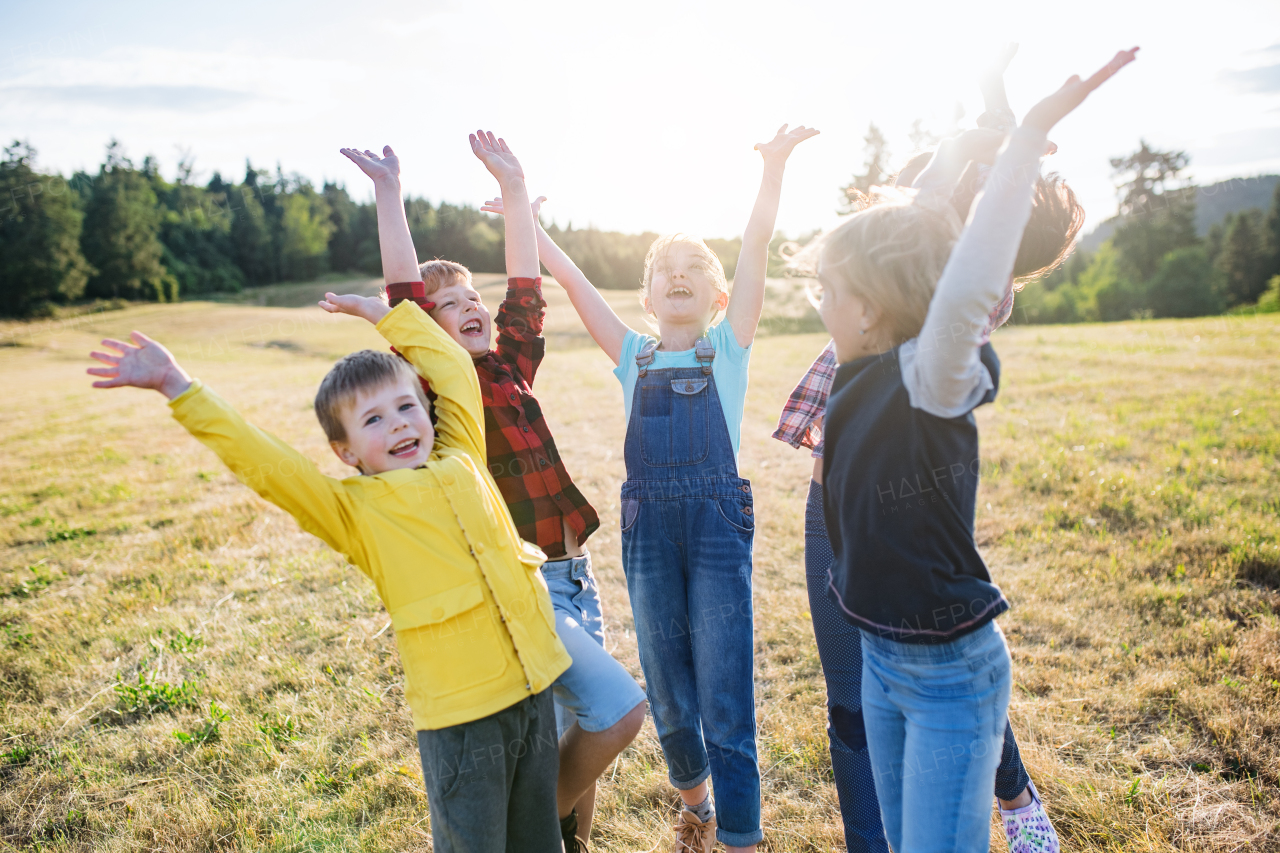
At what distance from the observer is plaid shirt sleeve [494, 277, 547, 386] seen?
8.96ft

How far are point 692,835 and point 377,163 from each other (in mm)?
2737

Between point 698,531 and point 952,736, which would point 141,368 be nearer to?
point 698,531

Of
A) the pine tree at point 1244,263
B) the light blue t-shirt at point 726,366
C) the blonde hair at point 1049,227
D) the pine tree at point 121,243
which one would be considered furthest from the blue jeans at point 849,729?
the pine tree at point 1244,263

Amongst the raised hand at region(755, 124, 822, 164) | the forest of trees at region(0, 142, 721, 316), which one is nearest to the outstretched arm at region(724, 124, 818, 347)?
the raised hand at region(755, 124, 822, 164)

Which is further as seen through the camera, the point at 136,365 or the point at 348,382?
the point at 348,382

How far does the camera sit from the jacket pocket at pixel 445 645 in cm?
184

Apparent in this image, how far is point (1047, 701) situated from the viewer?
3.25 metres

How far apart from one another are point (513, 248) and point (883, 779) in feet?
7.32

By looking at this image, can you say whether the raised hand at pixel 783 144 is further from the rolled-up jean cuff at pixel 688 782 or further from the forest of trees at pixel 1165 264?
the forest of trees at pixel 1165 264

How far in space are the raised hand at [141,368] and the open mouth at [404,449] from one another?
21.3 inches

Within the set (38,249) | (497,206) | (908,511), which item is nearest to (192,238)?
(38,249)

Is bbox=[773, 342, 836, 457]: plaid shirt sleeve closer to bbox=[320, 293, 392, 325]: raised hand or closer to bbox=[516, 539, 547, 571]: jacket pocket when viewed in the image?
bbox=[516, 539, 547, 571]: jacket pocket

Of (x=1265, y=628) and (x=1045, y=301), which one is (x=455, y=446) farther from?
(x=1045, y=301)

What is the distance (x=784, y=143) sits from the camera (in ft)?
8.27
